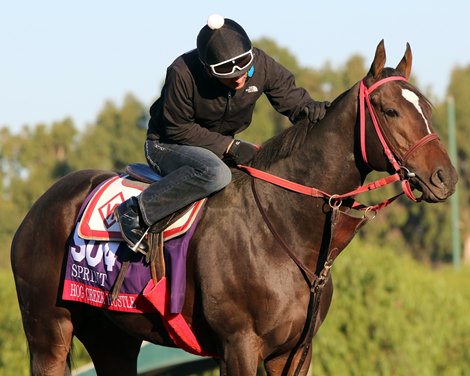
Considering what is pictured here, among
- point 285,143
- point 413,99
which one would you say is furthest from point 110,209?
point 413,99

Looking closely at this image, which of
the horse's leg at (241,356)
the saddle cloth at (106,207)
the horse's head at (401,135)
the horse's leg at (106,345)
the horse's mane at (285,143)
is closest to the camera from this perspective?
the horse's head at (401,135)

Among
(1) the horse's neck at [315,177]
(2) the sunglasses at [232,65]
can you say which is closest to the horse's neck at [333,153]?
(1) the horse's neck at [315,177]

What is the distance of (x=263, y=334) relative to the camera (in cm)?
658

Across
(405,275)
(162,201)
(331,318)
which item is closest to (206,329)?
(162,201)

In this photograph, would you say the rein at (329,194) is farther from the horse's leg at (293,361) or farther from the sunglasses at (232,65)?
the sunglasses at (232,65)

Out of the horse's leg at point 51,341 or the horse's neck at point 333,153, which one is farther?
the horse's leg at point 51,341

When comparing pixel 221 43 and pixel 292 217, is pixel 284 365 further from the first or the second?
pixel 221 43

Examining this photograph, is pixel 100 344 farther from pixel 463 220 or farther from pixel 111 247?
pixel 463 220

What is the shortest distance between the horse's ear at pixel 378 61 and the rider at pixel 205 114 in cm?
47

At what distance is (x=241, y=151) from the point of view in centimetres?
703

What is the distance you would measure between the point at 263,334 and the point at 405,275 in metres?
12.5

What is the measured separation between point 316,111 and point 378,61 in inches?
22.2

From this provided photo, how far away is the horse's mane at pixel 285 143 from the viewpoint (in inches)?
267

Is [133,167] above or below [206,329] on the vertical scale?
above
